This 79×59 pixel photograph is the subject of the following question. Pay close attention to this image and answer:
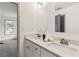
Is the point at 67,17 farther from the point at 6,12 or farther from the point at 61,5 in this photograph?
the point at 6,12

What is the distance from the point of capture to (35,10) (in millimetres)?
3230

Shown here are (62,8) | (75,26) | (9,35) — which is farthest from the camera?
(9,35)

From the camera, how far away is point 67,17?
1.88 meters

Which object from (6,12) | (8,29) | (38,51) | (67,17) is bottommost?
(38,51)

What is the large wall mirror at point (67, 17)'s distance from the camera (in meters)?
1.68

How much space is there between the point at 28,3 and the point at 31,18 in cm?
48

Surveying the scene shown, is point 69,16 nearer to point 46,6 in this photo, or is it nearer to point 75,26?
point 75,26

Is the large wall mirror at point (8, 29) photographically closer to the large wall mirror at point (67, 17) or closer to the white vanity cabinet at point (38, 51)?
the white vanity cabinet at point (38, 51)

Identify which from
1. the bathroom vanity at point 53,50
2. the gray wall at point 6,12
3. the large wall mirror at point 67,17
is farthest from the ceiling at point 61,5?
the gray wall at point 6,12

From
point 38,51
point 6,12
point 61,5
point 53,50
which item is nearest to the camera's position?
point 53,50

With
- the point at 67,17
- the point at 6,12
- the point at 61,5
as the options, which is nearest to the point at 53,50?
the point at 67,17

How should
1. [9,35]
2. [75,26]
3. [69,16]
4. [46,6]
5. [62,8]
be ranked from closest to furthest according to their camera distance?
[75,26], [69,16], [62,8], [46,6], [9,35]

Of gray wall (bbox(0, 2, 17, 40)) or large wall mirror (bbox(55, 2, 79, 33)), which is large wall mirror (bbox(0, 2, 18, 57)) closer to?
gray wall (bbox(0, 2, 17, 40))

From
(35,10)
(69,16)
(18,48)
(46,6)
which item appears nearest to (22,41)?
(18,48)
